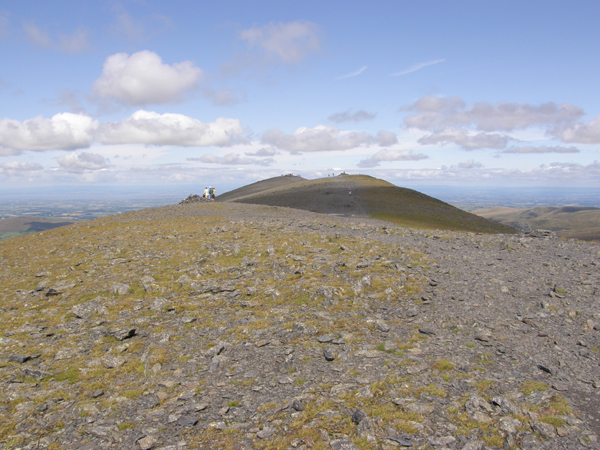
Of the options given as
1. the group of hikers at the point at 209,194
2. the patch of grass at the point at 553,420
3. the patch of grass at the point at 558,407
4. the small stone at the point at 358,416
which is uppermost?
the group of hikers at the point at 209,194

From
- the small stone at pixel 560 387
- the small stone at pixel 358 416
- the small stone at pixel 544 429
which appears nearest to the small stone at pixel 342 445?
the small stone at pixel 358 416

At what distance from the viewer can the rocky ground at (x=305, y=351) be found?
8461 millimetres

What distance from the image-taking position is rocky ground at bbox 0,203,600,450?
8.46m

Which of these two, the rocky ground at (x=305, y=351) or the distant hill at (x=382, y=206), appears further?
the distant hill at (x=382, y=206)

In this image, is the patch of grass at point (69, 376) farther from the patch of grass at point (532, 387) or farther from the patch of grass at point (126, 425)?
the patch of grass at point (532, 387)

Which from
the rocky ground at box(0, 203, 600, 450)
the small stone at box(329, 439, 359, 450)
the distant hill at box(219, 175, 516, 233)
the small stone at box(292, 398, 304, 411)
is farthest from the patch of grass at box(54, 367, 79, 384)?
the distant hill at box(219, 175, 516, 233)

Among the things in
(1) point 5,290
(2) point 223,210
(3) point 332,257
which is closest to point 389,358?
(3) point 332,257

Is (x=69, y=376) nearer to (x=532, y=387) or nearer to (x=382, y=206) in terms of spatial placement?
(x=532, y=387)

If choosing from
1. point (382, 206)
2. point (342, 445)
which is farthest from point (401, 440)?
point (382, 206)

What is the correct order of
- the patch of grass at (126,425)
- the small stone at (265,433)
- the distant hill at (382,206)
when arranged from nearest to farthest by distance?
the small stone at (265,433), the patch of grass at (126,425), the distant hill at (382,206)

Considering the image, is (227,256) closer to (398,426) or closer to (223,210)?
(398,426)

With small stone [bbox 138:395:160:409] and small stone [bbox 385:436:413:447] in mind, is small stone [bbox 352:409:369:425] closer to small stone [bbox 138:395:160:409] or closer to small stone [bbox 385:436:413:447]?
small stone [bbox 385:436:413:447]

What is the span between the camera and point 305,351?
39.9 ft

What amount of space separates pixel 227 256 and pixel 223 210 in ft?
83.9
